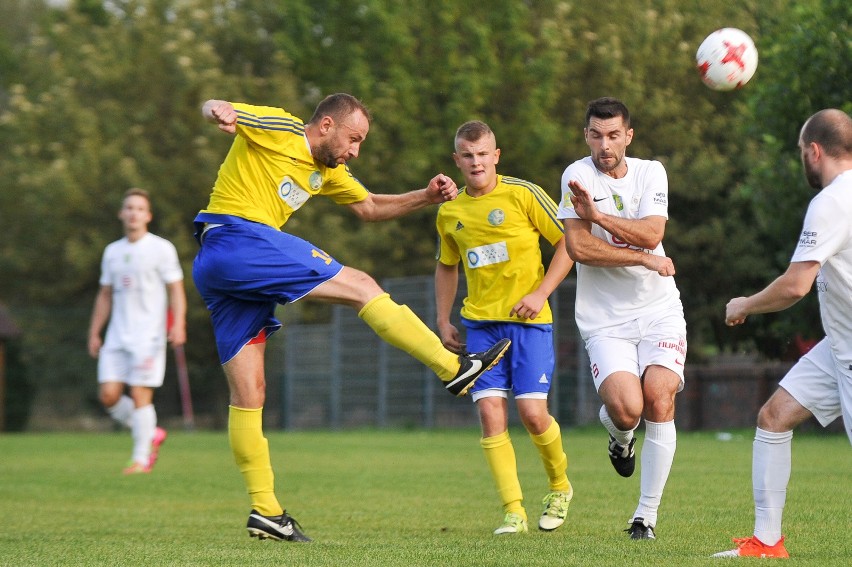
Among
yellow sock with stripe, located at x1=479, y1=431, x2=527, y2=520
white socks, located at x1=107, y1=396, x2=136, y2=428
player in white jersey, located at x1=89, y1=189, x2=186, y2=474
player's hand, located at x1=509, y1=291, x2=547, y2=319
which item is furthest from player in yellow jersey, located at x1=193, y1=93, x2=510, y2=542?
white socks, located at x1=107, y1=396, x2=136, y2=428

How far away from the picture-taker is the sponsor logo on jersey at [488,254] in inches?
326

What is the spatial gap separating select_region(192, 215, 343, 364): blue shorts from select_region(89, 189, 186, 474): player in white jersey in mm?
5978

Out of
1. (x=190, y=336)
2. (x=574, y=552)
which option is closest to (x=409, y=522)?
(x=574, y=552)

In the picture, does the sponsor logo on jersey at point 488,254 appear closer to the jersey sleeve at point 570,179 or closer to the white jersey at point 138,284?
the jersey sleeve at point 570,179

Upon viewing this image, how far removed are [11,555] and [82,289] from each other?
2949cm

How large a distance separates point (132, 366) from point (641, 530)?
7.33m

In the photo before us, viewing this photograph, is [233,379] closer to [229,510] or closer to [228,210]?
[228,210]

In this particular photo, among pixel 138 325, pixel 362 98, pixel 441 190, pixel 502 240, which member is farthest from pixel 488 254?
pixel 362 98

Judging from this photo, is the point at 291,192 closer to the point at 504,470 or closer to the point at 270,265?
the point at 270,265

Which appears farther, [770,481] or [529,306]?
[529,306]

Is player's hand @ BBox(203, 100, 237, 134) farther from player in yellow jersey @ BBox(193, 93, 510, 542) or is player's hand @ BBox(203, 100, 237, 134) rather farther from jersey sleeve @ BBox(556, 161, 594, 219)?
jersey sleeve @ BBox(556, 161, 594, 219)

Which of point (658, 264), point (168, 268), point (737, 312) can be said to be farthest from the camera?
point (168, 268)

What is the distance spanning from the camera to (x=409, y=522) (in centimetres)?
855

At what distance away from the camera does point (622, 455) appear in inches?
322
